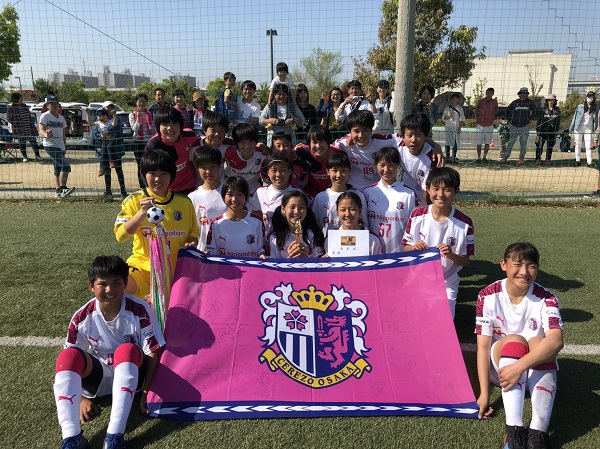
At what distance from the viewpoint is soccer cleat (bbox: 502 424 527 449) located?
245 centimetres

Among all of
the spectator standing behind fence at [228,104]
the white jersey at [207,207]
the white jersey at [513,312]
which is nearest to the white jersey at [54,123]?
the spectator standing behind fence at [228,104]

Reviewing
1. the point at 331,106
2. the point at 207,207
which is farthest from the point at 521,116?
the point at 207,207

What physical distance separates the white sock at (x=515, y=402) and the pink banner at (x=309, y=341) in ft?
0.73

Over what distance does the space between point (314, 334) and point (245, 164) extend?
2335 millimetres

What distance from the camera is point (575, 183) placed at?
404 inches

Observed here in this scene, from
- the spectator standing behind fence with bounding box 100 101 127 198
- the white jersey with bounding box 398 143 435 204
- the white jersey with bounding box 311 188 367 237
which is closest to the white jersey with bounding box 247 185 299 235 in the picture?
the white jersey with bounding box 311 188 367 237

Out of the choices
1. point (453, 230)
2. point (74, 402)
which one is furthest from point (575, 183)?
point (74, 402)

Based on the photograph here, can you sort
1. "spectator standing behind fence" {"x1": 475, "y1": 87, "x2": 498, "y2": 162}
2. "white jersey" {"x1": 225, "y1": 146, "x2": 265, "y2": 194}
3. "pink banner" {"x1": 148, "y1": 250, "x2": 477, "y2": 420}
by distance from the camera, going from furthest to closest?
"spectator standing behind fence" {"x1": 475, "y1": 87, "x2": 498, "y2": 162} → "white jersey" {"x1": 225, "y1": 146, "x2": 265, "y2": 194} → "pink banner" {"x1": 148, "y1": 250, "x2": 477, "y2": 420}

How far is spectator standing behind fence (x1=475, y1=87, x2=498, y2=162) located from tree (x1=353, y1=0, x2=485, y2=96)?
12.3 ft

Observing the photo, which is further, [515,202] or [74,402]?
[515,202]

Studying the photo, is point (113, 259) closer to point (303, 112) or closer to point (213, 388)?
point (213, 388)

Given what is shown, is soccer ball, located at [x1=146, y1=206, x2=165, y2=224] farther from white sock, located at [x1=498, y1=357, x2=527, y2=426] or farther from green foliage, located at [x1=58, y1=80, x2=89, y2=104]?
green foliage, located at [x1=58, y1=80, x2=89, y2=104]

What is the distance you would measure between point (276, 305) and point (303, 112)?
249 inches

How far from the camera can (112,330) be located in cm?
287
